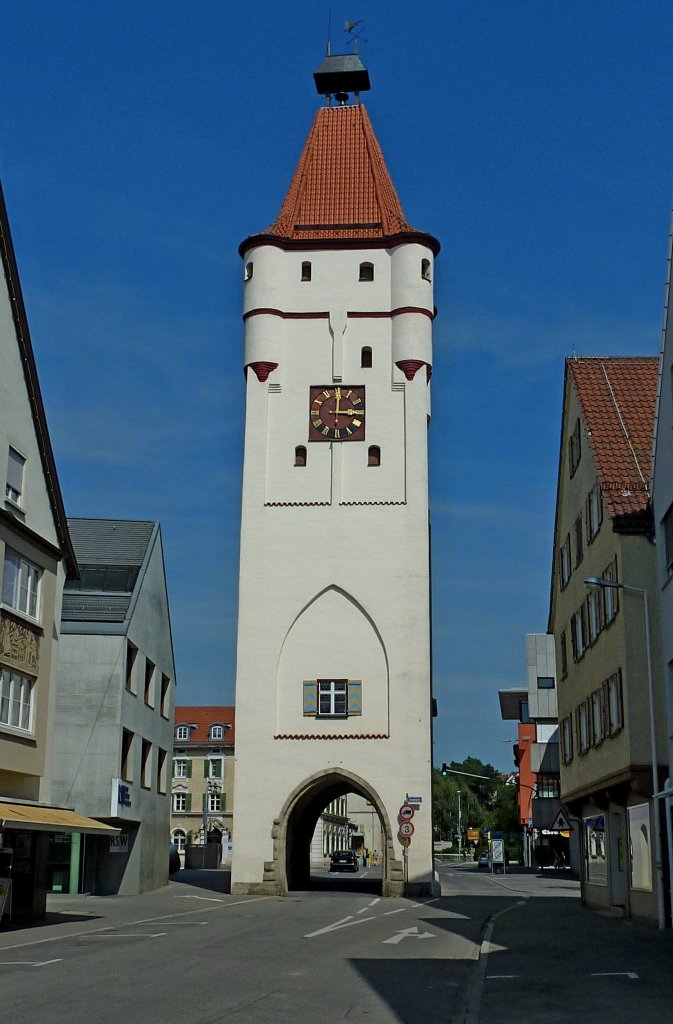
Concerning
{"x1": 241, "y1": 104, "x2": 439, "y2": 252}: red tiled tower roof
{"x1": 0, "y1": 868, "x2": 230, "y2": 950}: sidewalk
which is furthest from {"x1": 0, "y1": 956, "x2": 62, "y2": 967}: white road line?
{"x1": 241, "y1": 104, "x2": 439, "y2": 252}: red tiled tower roof

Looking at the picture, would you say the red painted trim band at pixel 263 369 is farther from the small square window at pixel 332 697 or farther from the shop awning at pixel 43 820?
the shop awning at pixel 43 820

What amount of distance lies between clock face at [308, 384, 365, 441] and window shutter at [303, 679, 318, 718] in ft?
30.3

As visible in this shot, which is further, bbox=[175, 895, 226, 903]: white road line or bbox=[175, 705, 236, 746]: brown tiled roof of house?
bbox=[175, 705, 236, 746]: brown tiled roof of house

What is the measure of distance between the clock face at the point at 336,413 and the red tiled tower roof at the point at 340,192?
643cm

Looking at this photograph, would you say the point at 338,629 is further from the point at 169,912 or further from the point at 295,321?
the point at 169,912

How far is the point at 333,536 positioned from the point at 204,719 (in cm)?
6421

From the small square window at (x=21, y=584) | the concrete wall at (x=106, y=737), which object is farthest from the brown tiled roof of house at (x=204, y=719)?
the small square window at (x=21, y=584)

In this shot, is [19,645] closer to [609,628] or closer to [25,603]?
[25,603]

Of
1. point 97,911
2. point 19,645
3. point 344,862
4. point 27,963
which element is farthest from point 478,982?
point 344,862

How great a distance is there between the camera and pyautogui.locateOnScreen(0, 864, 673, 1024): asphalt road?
42.5 feet

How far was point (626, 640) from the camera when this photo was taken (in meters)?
27.0

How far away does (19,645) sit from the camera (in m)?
28.5

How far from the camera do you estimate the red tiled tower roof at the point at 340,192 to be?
2042 inches

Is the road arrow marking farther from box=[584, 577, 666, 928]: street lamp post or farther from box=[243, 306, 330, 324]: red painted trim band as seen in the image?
box=[243, 306, 330, 324]: red painted trim band
